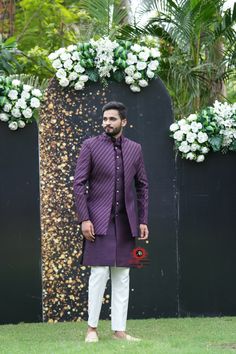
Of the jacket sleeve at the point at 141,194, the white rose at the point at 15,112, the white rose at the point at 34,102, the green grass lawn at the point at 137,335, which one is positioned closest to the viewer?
the green grass lawn at the point at 137,335

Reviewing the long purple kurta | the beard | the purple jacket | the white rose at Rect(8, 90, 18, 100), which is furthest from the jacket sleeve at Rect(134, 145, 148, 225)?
the white rose at Rect(8, 90, 18, 100)

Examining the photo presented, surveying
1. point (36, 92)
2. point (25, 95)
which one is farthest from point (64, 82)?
point (25, 95)

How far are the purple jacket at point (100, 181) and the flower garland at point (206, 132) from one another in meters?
1.53

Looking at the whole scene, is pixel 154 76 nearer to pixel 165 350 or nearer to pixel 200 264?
pixel 200 264

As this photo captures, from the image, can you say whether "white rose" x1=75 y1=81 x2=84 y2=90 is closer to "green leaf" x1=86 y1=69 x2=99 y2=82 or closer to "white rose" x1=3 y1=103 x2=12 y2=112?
"green leaf" x1=86 y1=69 x2=99 y2=82

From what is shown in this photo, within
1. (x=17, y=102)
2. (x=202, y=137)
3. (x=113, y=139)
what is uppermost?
(x=17, y=102)

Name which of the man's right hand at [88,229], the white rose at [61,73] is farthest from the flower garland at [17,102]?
the man's right hand at [88,229]

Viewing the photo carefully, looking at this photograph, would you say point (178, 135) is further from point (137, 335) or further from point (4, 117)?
point (137, 335)

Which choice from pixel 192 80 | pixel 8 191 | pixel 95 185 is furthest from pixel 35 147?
pixel 192 80

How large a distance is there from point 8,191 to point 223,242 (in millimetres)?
2154

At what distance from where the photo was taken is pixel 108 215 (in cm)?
625

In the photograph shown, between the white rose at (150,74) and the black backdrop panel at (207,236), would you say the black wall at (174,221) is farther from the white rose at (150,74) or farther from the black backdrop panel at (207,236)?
the white rose at (150,74)

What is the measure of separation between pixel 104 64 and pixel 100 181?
1.91 m

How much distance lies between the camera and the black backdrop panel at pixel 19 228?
304 inches
